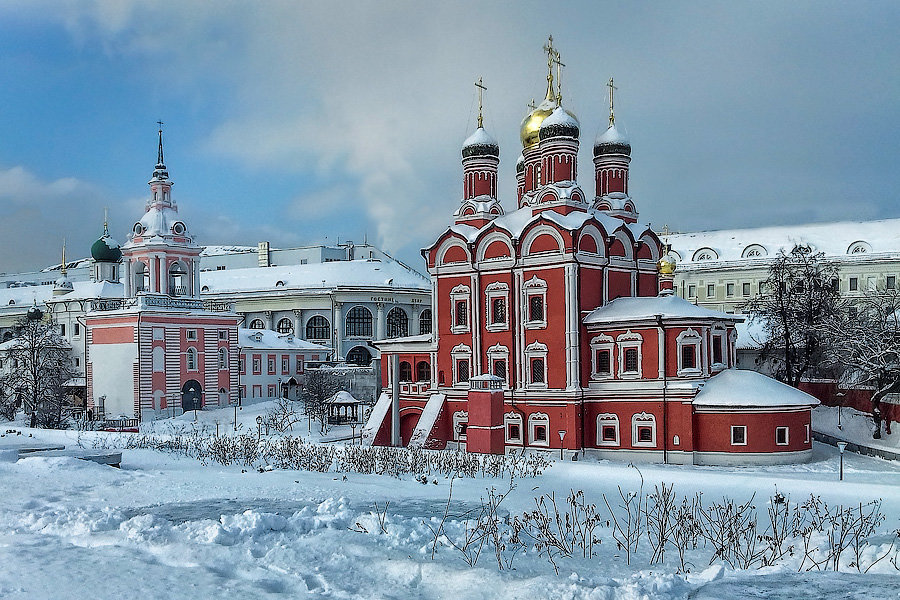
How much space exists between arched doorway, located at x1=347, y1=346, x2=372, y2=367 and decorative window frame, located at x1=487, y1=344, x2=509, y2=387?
3015cm

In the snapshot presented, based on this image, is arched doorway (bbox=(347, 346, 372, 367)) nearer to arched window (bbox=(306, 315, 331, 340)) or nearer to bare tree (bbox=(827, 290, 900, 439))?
arched window (bbox=(306, 315, 331, 340))

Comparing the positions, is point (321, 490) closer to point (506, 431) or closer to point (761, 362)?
point (506, 431)

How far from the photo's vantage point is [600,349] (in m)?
28.4

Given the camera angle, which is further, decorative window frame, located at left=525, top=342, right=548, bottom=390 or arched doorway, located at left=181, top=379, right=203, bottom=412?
arched doorway, located at left=181, top=379, right=203, bottom=412

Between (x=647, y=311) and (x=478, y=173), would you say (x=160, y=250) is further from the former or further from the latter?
(x=647, y=311)

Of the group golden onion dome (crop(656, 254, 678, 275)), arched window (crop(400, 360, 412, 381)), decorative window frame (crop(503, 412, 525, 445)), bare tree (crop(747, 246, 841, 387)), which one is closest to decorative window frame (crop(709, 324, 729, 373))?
golden onion dome (crop(656, 254, 678, 275))

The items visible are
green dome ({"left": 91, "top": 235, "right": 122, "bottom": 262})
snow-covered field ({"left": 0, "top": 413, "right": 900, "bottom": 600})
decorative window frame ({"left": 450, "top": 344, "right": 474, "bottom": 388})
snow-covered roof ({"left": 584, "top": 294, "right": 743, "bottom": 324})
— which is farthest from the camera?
green dome ({"left": 91, "top": 235, "right": 122, "bottom": 262})

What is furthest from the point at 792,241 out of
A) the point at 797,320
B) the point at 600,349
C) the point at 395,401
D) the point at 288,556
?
the point at 288,556

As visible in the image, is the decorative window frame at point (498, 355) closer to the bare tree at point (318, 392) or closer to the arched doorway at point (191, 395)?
the bare tree at point (318, 392)

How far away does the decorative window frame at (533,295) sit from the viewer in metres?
28.7

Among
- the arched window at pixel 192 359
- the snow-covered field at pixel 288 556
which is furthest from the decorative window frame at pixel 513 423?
the arched window at pixel 192 359

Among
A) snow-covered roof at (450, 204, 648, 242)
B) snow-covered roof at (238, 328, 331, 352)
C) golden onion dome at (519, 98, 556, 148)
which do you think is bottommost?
snow-covered roof at (238, 328, 331, 352)

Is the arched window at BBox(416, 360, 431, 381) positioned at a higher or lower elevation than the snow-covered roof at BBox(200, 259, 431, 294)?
lower

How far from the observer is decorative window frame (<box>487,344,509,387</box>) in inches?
1157
